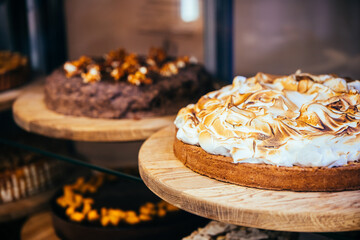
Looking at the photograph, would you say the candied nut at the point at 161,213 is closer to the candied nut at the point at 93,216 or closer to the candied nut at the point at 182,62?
the candied nut at the point at 93,216

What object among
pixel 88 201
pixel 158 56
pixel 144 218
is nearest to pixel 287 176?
pixel 144 218

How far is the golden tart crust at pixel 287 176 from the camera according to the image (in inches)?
35.9

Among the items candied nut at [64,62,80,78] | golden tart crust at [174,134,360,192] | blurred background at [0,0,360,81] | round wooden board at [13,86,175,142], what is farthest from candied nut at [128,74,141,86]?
golden tart crust at [174,134,360,192]

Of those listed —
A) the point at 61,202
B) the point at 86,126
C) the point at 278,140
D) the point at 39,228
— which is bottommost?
the point at 39,228

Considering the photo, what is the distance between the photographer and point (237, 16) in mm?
1807

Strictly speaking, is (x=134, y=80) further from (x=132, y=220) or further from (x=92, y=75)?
(x=132, y=220)

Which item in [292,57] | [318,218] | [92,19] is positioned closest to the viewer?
[318,218]

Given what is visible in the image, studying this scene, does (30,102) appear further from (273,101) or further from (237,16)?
(273,101)

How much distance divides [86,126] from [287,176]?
0.75 metres

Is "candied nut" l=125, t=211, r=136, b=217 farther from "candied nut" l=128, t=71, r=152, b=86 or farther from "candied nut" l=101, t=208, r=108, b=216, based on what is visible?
"candied nut" l=128, t=71, r=152, b=86

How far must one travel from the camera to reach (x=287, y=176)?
920 mm

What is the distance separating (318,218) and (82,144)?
61.6 inches

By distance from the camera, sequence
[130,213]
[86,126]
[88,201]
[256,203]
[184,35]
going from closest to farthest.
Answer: [256,203]
[86,126]
[130,213]
[88,201]
[184,35]

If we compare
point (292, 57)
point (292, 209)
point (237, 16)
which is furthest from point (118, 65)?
point (292, 209)
